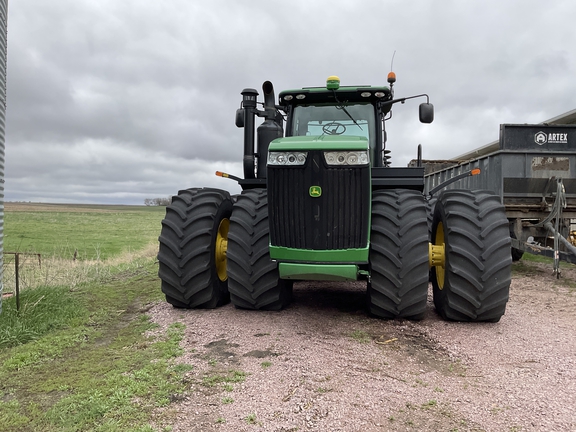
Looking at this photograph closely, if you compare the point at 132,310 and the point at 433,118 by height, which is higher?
the point at 433,118

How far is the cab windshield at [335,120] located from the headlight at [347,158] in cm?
131

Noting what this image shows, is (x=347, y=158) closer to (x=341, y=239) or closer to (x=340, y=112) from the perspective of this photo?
(x=341, y=239)

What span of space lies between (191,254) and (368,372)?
8.17 ft

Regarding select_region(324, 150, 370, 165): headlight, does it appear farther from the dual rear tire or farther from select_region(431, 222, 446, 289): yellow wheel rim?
select_region(431, 222, 446, 289): yellow wheel rim

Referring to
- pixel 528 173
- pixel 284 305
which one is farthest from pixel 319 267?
pixel 528 173

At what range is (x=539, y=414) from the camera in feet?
8.80

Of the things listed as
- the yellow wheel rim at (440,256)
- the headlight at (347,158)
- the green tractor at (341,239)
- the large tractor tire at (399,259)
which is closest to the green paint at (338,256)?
the green tractor at (341,239)

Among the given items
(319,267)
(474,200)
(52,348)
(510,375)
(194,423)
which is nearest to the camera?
(194,423)

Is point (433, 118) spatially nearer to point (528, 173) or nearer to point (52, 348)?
point (528, 173)

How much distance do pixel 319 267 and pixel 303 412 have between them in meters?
1.79

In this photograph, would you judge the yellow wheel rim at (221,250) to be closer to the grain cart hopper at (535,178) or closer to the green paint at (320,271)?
the green paint at (320,271)

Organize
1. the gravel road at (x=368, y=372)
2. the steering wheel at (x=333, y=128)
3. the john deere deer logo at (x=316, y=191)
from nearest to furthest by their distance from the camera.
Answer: the gravel road at (x=368, y=372), the john deere deer logo at (x=316, y=191), the steering wheel at (x=333, y=128)

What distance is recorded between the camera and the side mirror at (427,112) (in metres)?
5.41

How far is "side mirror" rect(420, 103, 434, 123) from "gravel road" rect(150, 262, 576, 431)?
2274 mm
